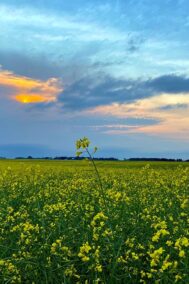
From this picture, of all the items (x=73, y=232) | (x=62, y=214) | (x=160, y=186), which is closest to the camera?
→ (x=73, y=232)

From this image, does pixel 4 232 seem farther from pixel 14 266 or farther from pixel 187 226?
pixel 187 226

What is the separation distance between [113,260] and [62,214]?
2406 mm

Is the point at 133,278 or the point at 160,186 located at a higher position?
the point at 160,186

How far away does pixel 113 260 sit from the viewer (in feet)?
18.1

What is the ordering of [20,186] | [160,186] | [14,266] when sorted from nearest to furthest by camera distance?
[14,266] → [160,186] → [20,186]

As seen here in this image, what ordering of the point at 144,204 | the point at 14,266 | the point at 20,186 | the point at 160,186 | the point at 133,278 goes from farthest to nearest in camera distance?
the point at 20,186, the point at 160,186, the point at 144,204, the point at 133,278, the point at 14,266

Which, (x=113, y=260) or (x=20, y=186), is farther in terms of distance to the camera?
(x=20, y=186)

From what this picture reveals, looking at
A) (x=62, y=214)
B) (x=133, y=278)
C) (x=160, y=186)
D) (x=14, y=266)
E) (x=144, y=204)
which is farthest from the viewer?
(x=160, y=186)

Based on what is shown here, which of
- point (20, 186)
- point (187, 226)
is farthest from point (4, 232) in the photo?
point (20, 186)

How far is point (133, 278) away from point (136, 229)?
120cm

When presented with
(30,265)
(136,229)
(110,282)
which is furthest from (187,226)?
(30,265)

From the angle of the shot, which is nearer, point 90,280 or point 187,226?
point 90,280

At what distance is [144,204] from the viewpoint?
9867 mm

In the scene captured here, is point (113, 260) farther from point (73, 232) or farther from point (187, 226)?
point (187, 226)
